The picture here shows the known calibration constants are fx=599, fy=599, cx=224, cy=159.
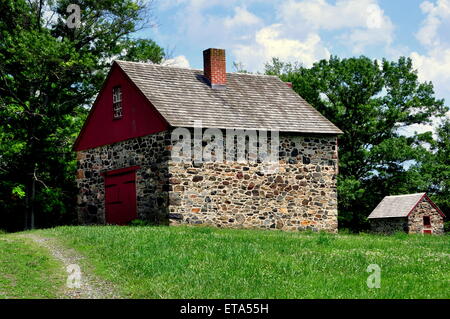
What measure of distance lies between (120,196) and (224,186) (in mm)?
4648

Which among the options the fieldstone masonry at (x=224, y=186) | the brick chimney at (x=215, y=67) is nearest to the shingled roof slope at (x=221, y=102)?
the brick chimney at (x=215, y=67)

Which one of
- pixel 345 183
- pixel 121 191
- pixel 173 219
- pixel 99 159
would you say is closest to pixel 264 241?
pixel 173 219

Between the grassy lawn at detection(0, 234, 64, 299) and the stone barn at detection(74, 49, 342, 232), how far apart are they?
26.8ft

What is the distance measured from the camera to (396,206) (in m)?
42.5

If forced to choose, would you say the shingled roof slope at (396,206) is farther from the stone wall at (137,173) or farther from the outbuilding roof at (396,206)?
the stone wall at (137,173)

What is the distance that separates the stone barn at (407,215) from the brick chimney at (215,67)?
66.5ft

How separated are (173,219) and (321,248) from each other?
812cm

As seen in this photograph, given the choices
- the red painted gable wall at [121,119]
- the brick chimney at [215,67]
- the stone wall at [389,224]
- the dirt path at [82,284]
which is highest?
the brick chimney at [215,67]

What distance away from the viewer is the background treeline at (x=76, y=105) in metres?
31.1

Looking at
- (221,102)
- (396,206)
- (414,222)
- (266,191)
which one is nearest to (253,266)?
(266,191)

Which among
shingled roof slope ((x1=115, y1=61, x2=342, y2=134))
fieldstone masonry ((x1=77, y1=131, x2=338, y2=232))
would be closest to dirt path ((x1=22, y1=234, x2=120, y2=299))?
fieldstone masonry ((x1=77, y1=131, x2=338, y2=232))

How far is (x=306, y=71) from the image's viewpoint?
150 feet

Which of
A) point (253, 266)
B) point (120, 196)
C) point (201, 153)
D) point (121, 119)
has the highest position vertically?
point (121, 119)

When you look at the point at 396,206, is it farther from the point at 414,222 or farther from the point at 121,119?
the point at 121,119
